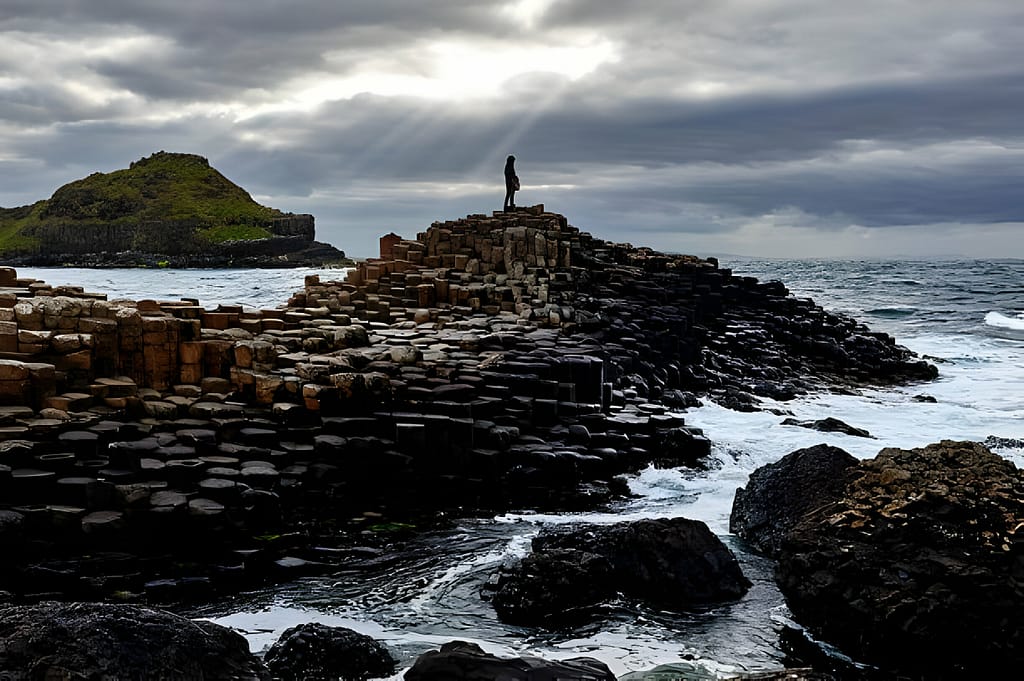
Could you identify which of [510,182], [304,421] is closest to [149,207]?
[510,182]

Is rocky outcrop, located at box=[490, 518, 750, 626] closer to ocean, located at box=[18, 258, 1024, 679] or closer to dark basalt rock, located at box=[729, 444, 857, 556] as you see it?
ocean, located at box=[18, 258, 1024, 679]

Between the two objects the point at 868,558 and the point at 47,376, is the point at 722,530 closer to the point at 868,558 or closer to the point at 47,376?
the point at 868,558

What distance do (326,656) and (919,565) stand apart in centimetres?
534

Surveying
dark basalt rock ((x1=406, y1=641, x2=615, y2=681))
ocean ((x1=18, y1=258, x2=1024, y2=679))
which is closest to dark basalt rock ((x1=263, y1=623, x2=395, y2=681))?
ocean ((x1=18, y1=258, x2=1024, y2=679))

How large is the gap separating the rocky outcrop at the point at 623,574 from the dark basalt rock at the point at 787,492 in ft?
4.52

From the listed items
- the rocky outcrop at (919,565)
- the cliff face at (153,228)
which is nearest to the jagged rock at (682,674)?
the rocky outcrop at (919,565)

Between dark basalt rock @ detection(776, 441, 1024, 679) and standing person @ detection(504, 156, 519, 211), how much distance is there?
25.8m

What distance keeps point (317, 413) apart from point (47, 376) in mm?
3988

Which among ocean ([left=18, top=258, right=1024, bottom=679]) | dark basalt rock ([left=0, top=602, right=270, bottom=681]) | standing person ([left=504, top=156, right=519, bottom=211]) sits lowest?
ocean ([left=18, top=258, right=1024, bottom=679])

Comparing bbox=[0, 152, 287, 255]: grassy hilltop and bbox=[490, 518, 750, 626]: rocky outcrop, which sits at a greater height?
bbox=[0, 152, 287, 255]: grassy hilltop

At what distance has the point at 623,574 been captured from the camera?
9547 mm

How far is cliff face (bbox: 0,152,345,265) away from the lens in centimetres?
8350

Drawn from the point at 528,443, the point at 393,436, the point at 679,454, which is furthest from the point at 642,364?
the point at 393,436

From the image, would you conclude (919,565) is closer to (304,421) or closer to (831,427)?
(304,421)
